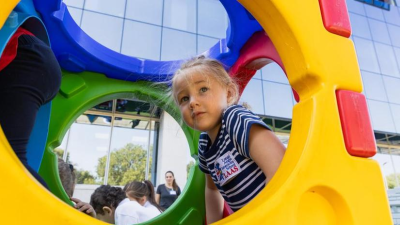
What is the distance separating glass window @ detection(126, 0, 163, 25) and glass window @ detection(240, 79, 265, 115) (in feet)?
5.37

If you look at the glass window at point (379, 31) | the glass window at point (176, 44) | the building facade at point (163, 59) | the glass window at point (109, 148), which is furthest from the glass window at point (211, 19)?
the glass window at point (379, 31)

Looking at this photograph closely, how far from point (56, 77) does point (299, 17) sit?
508 millimetres

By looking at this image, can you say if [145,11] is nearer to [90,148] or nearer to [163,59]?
[163,59]

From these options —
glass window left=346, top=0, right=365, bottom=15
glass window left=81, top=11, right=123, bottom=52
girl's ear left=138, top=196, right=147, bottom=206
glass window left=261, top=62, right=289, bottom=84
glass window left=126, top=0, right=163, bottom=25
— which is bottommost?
girl's ear left=138, top=196, right=147, bottom=206

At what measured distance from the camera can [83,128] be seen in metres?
5.01

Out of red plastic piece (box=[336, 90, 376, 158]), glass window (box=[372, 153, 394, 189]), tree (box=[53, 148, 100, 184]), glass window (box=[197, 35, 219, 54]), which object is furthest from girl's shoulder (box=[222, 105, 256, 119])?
glass window (box=[372, 153, 394, 189])

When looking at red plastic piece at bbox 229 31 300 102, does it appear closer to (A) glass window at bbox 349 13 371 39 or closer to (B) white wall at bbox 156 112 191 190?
(B) white wall at bbox 156 112 191 190

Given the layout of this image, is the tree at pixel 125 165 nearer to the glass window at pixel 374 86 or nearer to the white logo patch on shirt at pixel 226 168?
the glass window at pixel 374 86

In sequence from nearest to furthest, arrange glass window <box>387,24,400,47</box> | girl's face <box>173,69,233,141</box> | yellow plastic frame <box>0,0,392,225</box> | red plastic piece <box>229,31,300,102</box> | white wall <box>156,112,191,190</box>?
yellow plastic frame <box>0,0,392,225</box>
girl's face <box>173,69,233,141</box>
red plastic piece <box>229,31,300,102</box>
white wall <box>156,112,191,190</box>
glass window <box>387,24,400,47</box>

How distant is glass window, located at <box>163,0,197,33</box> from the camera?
4.14 meters

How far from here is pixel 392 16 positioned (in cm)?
625

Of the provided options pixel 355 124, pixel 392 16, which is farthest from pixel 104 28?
pixel 392 16

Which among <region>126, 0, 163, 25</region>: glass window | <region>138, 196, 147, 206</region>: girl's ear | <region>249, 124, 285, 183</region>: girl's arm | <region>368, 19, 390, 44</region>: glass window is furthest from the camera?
<region>368, 19, 390, 44</region>: glass window

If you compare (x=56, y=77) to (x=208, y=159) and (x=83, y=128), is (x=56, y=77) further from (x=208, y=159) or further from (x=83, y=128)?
(x=83, y=128)
